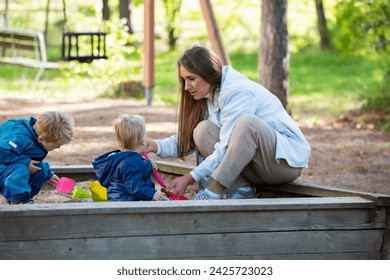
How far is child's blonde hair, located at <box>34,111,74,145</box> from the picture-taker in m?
3.81

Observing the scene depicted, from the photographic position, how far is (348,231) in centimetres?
347

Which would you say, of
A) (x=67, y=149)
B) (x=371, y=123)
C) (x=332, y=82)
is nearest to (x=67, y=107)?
(x=67, y=149)

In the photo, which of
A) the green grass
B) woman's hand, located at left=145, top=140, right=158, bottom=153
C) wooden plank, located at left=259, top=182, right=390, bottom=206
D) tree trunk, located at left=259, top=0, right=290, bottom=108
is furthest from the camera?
the green grass

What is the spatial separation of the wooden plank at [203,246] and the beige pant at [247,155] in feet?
1.64

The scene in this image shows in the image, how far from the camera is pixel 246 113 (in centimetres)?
392

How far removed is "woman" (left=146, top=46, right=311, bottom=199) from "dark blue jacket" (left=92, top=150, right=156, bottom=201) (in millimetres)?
225

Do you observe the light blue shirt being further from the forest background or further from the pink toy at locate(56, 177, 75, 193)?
the forest background

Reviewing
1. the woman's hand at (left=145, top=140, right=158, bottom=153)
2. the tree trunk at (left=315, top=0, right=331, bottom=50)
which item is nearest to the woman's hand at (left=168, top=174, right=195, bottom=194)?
the woman's hand at (left=145, top=140, right=158, bottom=153)

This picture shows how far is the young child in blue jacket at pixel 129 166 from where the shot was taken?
3.67 meters

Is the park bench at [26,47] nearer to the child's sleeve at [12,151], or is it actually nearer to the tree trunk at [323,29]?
the child's sleeve at [12,151]

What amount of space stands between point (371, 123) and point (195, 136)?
4976mm

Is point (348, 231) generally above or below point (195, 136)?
below

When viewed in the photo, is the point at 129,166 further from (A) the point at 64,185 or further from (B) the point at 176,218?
(A) the point at 64,185

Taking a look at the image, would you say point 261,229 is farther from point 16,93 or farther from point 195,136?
point 16,93
